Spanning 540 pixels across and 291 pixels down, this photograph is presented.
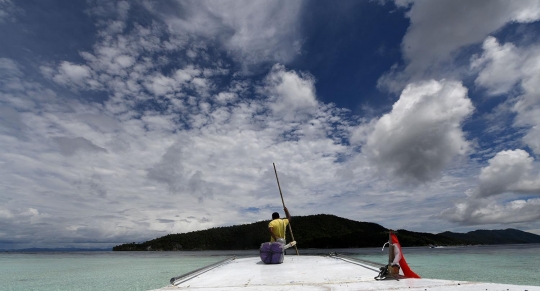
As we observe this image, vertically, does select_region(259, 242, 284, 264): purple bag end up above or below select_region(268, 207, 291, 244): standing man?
below

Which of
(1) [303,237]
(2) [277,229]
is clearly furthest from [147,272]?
(1) [303,237]

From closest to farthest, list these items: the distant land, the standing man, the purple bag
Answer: the purple bag
the standing man
the distant land

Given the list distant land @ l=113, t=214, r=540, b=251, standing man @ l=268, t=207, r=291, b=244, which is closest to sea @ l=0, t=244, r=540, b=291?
standing man @ l=268, t=207, r=291, b=244

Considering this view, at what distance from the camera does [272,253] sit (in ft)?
27.5

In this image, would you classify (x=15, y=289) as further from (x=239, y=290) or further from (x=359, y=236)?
(x=359, y=236)

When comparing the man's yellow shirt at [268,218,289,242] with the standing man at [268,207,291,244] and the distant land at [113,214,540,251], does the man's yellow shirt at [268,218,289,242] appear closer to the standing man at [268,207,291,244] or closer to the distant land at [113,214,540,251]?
the standing man at [268,207,291,244]

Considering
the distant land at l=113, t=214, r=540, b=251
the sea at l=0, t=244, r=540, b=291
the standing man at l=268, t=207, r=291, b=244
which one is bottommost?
the sea at l=0, t=244, r=540, b=291

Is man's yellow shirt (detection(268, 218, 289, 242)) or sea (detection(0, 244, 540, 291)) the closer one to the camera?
man's yellow shirt (detection(268, 218, 289, 242))

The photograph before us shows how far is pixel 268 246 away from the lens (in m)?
8.41

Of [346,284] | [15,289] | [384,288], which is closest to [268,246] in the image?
[346,284]

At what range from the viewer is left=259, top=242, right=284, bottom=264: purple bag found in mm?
8273

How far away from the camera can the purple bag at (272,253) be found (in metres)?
8.27

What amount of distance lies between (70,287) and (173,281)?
13.6 metres

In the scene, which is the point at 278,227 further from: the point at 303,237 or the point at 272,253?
the point at 303,237
